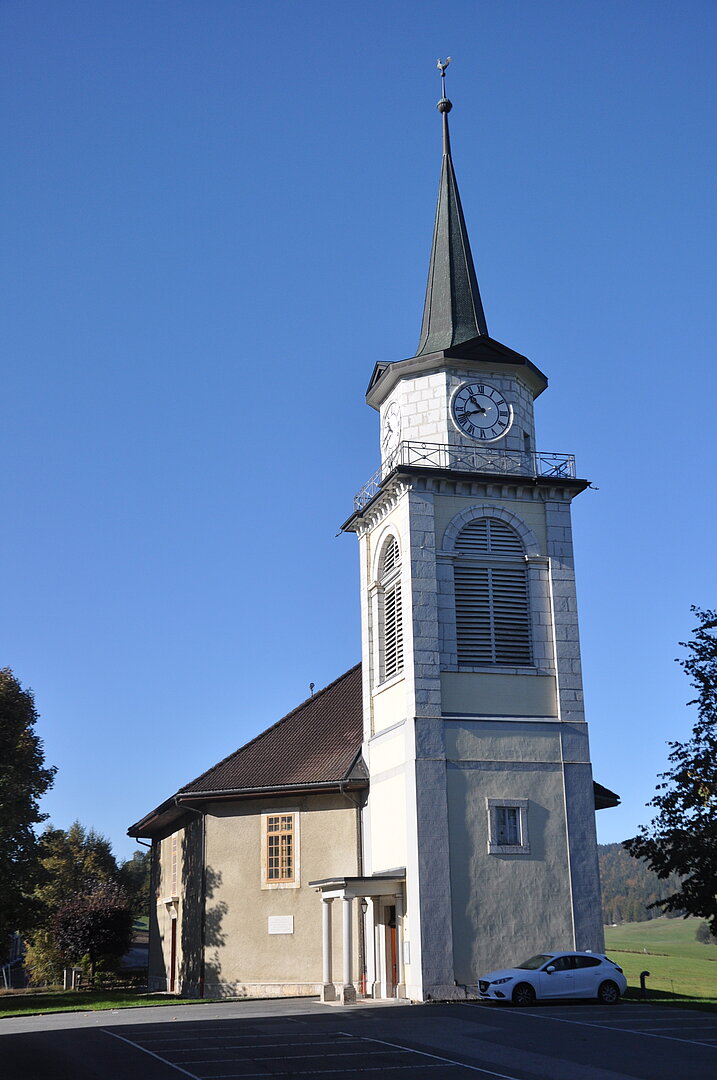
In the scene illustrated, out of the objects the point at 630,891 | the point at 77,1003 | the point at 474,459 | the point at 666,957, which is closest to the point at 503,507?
the point at 474,459

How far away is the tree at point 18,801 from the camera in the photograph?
36.7 metres

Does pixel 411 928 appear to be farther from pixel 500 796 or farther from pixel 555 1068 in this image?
pixel 555 1068

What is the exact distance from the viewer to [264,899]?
32.9 m

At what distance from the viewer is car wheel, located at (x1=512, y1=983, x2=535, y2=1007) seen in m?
25.4

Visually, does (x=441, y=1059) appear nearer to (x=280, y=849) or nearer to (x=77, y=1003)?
A: (x=280, y=849)

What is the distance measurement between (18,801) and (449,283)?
22034 millimetres

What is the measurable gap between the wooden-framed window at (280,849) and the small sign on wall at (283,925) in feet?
2.81

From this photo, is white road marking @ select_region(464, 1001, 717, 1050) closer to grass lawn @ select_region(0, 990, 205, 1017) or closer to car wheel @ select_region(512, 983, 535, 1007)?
car wheel @ select_region(512, 983, 535, 1007)

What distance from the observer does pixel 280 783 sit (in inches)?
1318

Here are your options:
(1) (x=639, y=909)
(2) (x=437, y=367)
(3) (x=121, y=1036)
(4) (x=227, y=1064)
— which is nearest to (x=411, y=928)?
(3) (x=121, y=1036)

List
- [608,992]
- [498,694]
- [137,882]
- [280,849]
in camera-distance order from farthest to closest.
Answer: [137,882]
[280,849]
[498,694]
[608,992]

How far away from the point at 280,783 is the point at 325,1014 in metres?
9.32

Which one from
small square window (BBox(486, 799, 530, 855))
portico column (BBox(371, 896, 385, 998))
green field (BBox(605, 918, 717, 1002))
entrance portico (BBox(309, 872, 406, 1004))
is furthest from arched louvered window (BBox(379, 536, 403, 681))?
green field (BBox(605, 918, 717, 1002))

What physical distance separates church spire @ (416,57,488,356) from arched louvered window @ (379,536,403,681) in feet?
20.2
